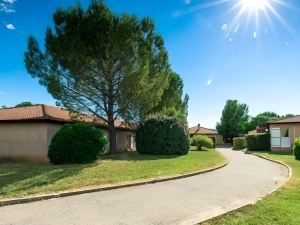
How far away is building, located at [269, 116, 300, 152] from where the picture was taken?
3581 cm

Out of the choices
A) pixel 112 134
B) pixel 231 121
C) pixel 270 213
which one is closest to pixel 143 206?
pixel 270 213

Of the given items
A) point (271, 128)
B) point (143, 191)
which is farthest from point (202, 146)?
point (143, 191)

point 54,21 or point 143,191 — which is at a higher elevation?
point 54,21

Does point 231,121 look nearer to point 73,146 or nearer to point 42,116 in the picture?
point 42,116

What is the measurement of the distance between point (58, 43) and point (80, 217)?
1815cm

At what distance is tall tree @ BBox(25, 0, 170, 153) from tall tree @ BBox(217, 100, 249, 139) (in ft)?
164

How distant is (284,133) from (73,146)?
26092mm

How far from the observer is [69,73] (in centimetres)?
2361

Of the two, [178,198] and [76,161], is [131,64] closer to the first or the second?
[76,161]

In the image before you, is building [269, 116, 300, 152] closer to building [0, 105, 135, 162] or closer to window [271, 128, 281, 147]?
window [271, 128, 281, 147]

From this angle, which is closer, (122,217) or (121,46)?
(122,217)

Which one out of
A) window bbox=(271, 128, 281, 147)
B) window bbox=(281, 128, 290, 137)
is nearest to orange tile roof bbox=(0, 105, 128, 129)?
window bbox=(271, 128, 281, 147)

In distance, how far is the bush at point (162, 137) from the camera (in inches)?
1054

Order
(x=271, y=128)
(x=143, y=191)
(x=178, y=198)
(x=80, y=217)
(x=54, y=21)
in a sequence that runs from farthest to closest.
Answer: (x=271, y=128) < (x=54, y=21) < (x=143, y=191) < (x=178, y=198) < (x=80, y=217)
